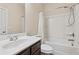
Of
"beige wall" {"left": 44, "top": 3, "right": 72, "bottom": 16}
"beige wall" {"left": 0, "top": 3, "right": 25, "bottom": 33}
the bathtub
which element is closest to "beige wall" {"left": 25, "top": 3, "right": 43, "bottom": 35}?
"beige wall" {"left": 44, "top": 3, "right": 72, "bottom": 16}

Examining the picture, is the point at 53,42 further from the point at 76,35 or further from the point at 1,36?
the point at 1,36

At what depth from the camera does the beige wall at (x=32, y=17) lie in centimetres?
298

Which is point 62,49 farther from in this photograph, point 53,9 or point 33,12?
point 33,12

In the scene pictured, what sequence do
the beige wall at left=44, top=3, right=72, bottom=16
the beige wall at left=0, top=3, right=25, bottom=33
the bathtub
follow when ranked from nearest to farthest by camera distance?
the beige wall at left=0, top=3, right=25, bottom=33, the bathtub, the beige wall at left=44, top=3, right=72, bottom=16

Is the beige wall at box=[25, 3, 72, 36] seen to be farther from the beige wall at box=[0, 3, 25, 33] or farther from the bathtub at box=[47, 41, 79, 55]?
the bathtub at box=[47, 41, 79, 55]

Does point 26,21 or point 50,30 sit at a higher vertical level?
point 26,21

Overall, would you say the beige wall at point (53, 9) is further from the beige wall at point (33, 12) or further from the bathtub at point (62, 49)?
the bathtub at point (62, 49)

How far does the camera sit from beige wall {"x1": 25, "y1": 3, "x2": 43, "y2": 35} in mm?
2979

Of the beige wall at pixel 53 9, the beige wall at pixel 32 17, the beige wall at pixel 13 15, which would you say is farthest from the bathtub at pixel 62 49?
the beige wall at pixel 13 15

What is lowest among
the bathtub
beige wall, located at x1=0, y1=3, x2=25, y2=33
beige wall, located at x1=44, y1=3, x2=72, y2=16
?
the bathtub

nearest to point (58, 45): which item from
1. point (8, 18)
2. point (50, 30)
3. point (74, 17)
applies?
point (50, 30)

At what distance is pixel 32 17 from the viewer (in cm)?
305

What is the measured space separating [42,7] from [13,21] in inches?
43.3

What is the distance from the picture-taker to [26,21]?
2.94 meters
